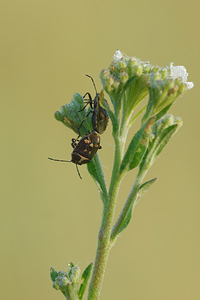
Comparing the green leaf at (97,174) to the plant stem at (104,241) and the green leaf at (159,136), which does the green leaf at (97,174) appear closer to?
the plant stem at (104,241)

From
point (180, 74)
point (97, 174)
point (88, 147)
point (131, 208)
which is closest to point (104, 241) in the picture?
point (131, 208)

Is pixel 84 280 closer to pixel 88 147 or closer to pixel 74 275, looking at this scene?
pixel 74 275

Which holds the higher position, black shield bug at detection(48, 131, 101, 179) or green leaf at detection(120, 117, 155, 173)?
black shield bug at detection(48, 131, 101, 179)

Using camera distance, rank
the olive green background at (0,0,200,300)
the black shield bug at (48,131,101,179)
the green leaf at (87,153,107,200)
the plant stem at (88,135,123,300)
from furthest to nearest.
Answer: the olive green background at (0,0,200,300)
the black shield bug at (48,131,101,179)
the green leaf at (87,153,107,200)
the plant stem at (88,135,123,300)

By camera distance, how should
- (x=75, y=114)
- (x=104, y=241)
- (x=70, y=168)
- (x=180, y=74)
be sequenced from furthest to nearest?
1. (x=70, y=168)
2. (x=75, y=114)
3. (x=180, y=74)
4. (x=104, y=241)

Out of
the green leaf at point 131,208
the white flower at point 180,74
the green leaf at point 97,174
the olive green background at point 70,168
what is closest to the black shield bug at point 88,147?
the green leaf at point 97,174

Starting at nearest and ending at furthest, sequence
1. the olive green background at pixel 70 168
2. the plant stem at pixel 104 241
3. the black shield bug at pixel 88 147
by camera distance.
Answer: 1. the plant stem at pixel 104 241
2. the black shield bug at pixel 88 147
3. the olive green background at pixel 70 168

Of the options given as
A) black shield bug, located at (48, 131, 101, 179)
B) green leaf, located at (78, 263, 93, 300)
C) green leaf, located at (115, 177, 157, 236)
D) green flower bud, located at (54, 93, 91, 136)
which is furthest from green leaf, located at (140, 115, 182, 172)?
green leaf, located at (78, 263, 93, 300)

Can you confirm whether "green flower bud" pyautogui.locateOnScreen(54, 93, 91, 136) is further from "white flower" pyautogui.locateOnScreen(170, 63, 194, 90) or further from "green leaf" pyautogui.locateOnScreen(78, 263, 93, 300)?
"green leaf" pyautogui.locateOnScreen(78, 263, 93, 300)

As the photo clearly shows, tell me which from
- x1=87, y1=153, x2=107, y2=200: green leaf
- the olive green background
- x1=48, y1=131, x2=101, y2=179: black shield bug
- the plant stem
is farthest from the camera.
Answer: the olive green background
